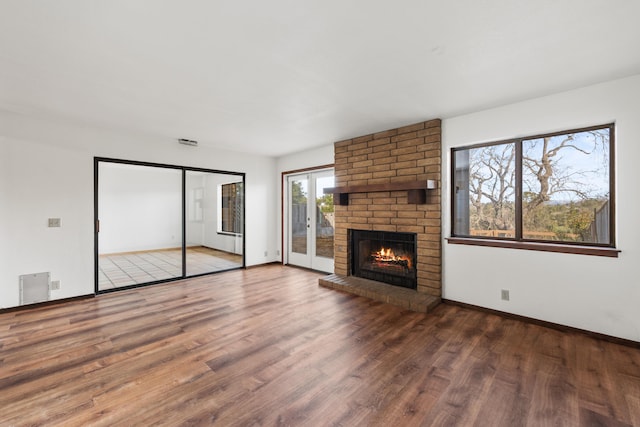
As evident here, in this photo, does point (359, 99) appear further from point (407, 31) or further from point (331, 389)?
point (331, 389)

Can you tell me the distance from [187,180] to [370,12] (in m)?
4.34

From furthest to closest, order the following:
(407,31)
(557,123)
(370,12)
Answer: (557,123) < (407,31) < (370,12)

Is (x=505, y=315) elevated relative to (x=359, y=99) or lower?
lower

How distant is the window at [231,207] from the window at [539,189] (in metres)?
4.12

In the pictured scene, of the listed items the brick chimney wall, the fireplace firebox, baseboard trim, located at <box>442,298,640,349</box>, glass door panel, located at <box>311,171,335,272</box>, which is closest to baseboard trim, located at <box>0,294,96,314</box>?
glass door panel, located at <box>311,171,335,272</box>

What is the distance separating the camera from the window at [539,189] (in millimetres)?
2809

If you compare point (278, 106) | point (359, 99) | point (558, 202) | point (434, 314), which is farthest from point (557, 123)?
point (278, 106)

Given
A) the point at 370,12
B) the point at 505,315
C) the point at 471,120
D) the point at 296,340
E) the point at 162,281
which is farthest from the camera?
the point at 162,281

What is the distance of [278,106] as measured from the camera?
325 cm

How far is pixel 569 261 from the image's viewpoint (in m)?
2.85

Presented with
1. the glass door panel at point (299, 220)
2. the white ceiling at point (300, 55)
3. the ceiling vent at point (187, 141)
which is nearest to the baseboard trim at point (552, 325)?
the white ceiling at point (300, 55)

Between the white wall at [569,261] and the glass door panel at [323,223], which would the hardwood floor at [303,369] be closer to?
the white wall at [569,261]

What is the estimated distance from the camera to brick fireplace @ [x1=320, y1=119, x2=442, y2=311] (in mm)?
3736

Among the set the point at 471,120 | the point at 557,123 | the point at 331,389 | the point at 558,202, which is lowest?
the point at 331,389
